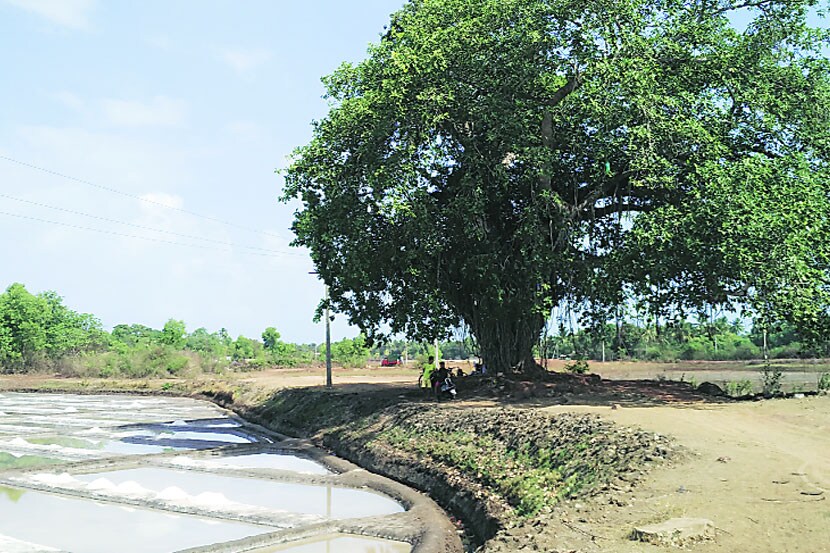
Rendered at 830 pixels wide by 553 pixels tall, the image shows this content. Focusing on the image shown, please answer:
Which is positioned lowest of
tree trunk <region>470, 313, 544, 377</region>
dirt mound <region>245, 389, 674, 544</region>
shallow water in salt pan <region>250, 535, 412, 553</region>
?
shallow water in salt pan <region>250, 535, 412, 553</region>

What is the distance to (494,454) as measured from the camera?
13938 mm

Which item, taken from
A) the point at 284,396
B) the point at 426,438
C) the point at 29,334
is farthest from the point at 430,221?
the point at 29,334

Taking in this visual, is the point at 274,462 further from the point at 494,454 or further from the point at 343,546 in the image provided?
the point at 343,546

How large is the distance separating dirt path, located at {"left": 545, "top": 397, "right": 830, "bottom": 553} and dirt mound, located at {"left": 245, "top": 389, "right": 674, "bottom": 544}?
654 mm

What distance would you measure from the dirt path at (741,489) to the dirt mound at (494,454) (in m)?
0.65

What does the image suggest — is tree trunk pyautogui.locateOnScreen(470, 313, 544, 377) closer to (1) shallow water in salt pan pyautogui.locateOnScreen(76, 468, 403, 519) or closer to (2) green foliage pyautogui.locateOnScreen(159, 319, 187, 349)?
(1) shallow water in salt pan pyautogui.locateOnScreen(76, 468, 403, 519)

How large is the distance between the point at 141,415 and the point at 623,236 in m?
22.6

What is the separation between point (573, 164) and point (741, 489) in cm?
1329

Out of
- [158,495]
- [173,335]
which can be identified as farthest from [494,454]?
[173,335]

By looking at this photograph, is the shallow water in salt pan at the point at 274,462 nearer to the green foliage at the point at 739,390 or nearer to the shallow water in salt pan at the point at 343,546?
the shallow water in salt pan at the point at 343,546

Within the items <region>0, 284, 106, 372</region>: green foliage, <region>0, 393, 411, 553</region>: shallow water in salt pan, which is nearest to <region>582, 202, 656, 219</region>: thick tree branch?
<region>0, 393, 411, 553</region>: shallow water in salt pan

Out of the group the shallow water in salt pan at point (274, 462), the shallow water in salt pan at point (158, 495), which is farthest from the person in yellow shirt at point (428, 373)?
the shallow water in salt pan at point (274, 462)

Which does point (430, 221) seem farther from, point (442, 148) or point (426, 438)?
point (426, 438)

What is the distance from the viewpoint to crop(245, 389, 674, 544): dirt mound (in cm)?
1088
